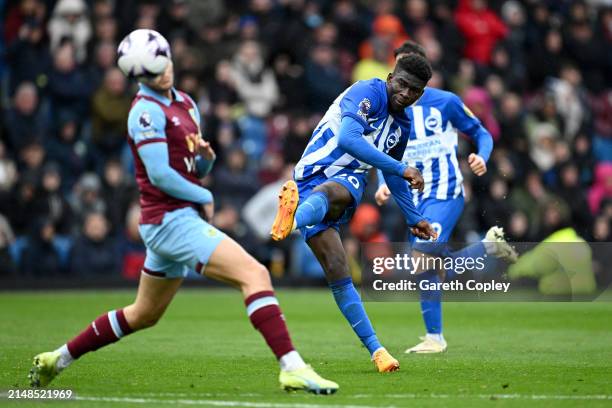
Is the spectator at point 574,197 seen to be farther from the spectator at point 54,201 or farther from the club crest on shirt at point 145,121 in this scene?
the club crest on shirt at point 145,121

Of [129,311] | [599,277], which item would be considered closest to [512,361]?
[129,311]

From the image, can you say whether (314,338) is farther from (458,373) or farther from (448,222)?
(458,373)

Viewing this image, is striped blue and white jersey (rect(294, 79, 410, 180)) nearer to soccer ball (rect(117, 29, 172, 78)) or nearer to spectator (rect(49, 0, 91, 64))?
soccer ball (rect(117, 29, 172, 78))

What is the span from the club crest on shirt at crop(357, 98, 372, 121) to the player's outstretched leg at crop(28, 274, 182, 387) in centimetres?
246

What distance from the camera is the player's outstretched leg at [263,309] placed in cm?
862

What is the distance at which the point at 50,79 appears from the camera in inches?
846

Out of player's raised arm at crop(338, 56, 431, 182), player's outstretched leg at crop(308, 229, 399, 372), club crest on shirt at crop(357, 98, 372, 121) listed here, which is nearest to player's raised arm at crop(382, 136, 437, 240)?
player's raised arm at crop(338, 56, 431, 182)

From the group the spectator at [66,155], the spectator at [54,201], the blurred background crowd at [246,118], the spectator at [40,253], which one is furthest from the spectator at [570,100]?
the spectator at [40,253]

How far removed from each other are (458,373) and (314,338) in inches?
152

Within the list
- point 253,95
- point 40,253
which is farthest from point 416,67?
point 253,95

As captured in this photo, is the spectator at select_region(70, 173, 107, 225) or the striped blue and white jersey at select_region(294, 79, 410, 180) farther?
the spectator at select_region(70, 173, 107, 225)

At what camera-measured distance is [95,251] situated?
21000 millimetres

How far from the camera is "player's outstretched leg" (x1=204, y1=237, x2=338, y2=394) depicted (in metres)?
8.62

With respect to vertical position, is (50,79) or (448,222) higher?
(50,79)
